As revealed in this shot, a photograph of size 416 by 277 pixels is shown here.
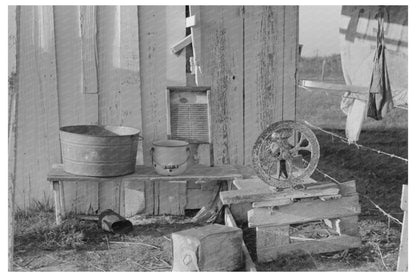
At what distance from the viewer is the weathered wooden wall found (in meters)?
5.38

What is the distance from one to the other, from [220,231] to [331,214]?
3.49 ft

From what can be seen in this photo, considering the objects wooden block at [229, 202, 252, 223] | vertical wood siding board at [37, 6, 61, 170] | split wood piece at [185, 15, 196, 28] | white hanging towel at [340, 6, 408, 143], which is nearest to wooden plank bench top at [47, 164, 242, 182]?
vertical wood siding board at [37, 6, 61, 170]

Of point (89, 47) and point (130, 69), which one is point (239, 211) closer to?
point (130, 69)

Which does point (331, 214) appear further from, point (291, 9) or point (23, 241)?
point (23, 241)

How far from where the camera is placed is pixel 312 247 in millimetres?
4594

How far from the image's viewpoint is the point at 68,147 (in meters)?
4.93

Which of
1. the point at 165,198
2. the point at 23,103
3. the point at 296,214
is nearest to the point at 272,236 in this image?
the point at 296,214

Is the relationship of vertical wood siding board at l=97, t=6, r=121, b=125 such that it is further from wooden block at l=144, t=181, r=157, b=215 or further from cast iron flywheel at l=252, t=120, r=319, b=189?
cast iron flywheel at l=252, t=120, r=319, b=189

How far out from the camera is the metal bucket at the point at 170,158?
5.00 meters

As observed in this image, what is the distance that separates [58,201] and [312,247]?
7.71 ft

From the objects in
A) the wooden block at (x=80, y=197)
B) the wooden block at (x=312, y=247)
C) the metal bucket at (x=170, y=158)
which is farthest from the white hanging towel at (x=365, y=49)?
the wooden block at (x=80, y=197)

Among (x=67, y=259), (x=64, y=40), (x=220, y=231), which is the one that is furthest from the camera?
(x=64, y=40)

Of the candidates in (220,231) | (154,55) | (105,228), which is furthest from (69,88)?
(220,231)

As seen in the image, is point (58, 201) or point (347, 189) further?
point (58, 201)
